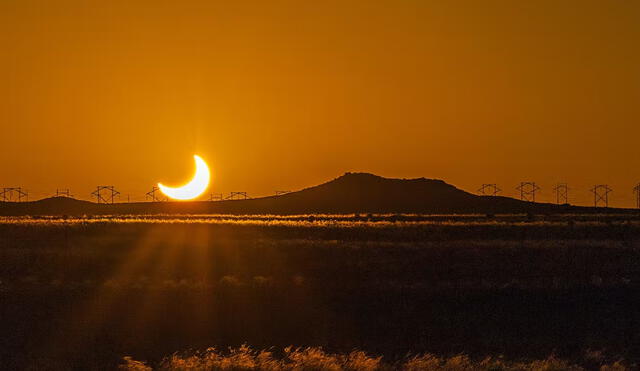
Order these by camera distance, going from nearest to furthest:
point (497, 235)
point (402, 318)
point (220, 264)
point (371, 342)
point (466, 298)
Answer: point (371, 342) < point (402, 318) < point (466, 298) < point (220, 264) < point (497, 235)

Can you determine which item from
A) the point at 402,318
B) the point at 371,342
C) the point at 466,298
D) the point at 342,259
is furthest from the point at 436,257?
the point at 371,342

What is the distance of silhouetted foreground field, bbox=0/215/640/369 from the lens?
43.8 meters

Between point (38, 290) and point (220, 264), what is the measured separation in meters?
12.1

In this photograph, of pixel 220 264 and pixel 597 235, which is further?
pixel 597 235

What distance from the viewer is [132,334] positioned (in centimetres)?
4531

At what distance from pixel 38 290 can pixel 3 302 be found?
2813 millimetres

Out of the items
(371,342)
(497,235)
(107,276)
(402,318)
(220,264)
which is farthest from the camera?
(497,235)

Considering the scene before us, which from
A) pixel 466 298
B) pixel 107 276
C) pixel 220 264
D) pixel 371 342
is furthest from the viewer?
pixel 220 264

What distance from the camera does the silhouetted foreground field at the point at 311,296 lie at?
144 ft

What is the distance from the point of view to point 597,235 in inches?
3182

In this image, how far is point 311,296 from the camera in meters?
52.7

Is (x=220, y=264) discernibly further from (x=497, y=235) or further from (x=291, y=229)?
(x=497, y=235)

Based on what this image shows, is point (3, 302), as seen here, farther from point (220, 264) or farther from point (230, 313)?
point (220, 264)

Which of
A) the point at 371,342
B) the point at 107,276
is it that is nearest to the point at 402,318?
the point at 371,342
